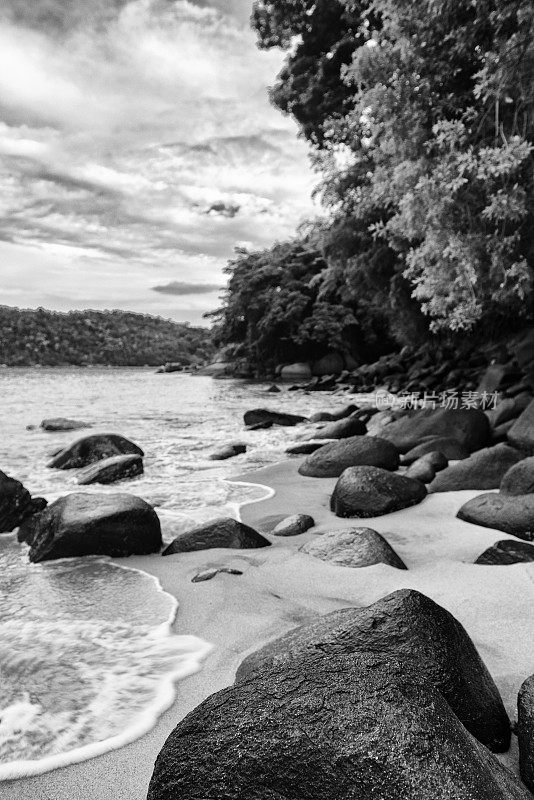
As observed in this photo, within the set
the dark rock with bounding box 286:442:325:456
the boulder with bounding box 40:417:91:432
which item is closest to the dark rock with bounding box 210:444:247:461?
the dark rock with bounding box 286:442:325:456

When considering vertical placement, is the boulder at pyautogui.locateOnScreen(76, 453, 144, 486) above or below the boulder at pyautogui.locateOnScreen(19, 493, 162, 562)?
below

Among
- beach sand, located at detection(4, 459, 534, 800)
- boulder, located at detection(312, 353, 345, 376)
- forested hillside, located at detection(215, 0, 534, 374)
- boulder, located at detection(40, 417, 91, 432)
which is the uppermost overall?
forested hillside, located at detection(215, 0, 534, 374)

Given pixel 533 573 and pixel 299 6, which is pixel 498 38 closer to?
pixel 533 573

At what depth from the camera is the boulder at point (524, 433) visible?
645 cm

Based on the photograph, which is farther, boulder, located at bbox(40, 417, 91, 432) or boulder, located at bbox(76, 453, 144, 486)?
boulder, located at bbox(40, 417, 91, 432)

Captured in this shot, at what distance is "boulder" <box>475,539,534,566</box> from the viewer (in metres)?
3.08

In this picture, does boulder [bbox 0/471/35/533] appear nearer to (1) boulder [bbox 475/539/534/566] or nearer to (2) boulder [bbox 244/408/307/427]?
(1) boulder [bbox 475/539/534/566]

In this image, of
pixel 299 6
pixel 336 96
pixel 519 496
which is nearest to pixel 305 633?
pixel 519 496

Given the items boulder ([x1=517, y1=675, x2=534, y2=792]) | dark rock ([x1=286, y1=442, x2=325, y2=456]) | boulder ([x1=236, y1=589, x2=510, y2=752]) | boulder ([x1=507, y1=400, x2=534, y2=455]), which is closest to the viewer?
boulder ([x1=517, y1=675, x2=534, y2=792])

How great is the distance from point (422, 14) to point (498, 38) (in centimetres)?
99

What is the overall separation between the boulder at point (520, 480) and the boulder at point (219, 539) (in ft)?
6.53

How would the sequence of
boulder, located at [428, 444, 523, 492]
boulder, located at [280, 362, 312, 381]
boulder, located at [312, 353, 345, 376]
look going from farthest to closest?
1. boulder, located at [280, 362, 312, 381]
2. boulder, located at [312, 353, 345, 376]
3. boulder, located at [428, 444, 523, 492]

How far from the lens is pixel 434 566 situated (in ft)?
10.7

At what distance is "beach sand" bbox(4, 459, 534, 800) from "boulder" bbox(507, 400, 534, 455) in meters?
2.48
